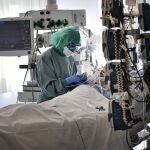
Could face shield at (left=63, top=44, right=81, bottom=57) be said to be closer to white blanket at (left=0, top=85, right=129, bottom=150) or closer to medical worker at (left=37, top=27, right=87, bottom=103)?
medical worker at (left=37, top=27, right=87, bottom=103)

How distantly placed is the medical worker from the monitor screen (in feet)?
0.71

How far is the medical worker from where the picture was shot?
2533 mm

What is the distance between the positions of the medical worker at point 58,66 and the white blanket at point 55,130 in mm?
688

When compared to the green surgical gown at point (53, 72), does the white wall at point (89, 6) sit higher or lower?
higher

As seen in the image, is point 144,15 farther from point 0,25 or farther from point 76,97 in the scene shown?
point 0,25

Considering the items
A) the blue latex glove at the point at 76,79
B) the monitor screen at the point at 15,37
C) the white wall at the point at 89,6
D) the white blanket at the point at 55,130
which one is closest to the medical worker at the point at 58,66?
the blue latex glove at the point at 76,79

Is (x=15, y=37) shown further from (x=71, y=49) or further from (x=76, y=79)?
(x=76, y=79)

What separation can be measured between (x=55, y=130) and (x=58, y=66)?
1.19m

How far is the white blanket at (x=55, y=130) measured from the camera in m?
1.55

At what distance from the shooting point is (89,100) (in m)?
2.05

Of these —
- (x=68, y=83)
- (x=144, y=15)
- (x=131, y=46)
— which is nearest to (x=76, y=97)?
(x=68, y=83)

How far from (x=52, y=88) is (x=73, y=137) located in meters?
0.96

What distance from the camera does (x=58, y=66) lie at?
9.03 feet

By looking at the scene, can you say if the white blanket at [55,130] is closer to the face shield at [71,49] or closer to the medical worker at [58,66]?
the medical worker at [58,66]
